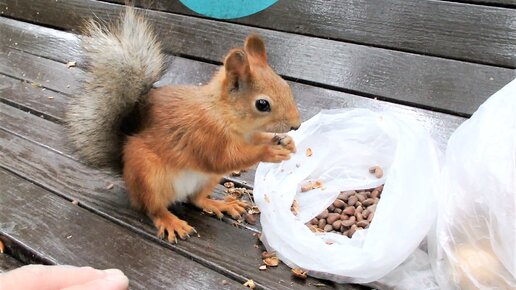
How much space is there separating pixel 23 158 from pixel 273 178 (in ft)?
2.39

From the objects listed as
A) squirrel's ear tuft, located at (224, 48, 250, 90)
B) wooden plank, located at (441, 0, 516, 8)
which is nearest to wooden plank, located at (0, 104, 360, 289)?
squirrel's ear tuft, located at (224, 48, 250, 90)

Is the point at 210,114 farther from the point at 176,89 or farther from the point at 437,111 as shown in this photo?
the point at 437,111

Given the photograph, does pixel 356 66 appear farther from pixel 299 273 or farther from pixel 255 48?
pixel 299 273

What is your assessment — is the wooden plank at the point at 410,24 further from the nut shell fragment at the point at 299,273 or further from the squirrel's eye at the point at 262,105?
the nut shell fragment at the point at 299,273

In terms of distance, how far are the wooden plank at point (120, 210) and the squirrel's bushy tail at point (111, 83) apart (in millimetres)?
100

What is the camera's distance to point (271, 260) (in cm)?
109

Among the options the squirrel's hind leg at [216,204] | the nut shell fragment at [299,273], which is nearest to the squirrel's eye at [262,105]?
the squirrel's hind leg at [216,204]

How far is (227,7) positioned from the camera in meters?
1.83

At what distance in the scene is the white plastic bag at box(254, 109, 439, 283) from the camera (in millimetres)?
1007

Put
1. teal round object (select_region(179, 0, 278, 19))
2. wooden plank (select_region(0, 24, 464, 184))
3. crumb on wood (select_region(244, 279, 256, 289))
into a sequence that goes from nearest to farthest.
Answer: crumb on wood (select_region(244, 279, 256, 289)) → wooden plank (select_region(0, 24, 464, 184)) → teal round object (select_region(179, 0, 278, 19))

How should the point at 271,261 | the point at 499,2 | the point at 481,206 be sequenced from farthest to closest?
1. the point at 499,2
2. the point at 271,261
3. the point at 481,206

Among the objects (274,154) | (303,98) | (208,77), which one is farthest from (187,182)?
(208,77)

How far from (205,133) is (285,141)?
0.18m

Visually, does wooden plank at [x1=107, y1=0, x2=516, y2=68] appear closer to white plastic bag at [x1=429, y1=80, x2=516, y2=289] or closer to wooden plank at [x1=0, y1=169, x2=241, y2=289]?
white plastic bag at [x1=429, y1=80, x2=516, y2=289]
